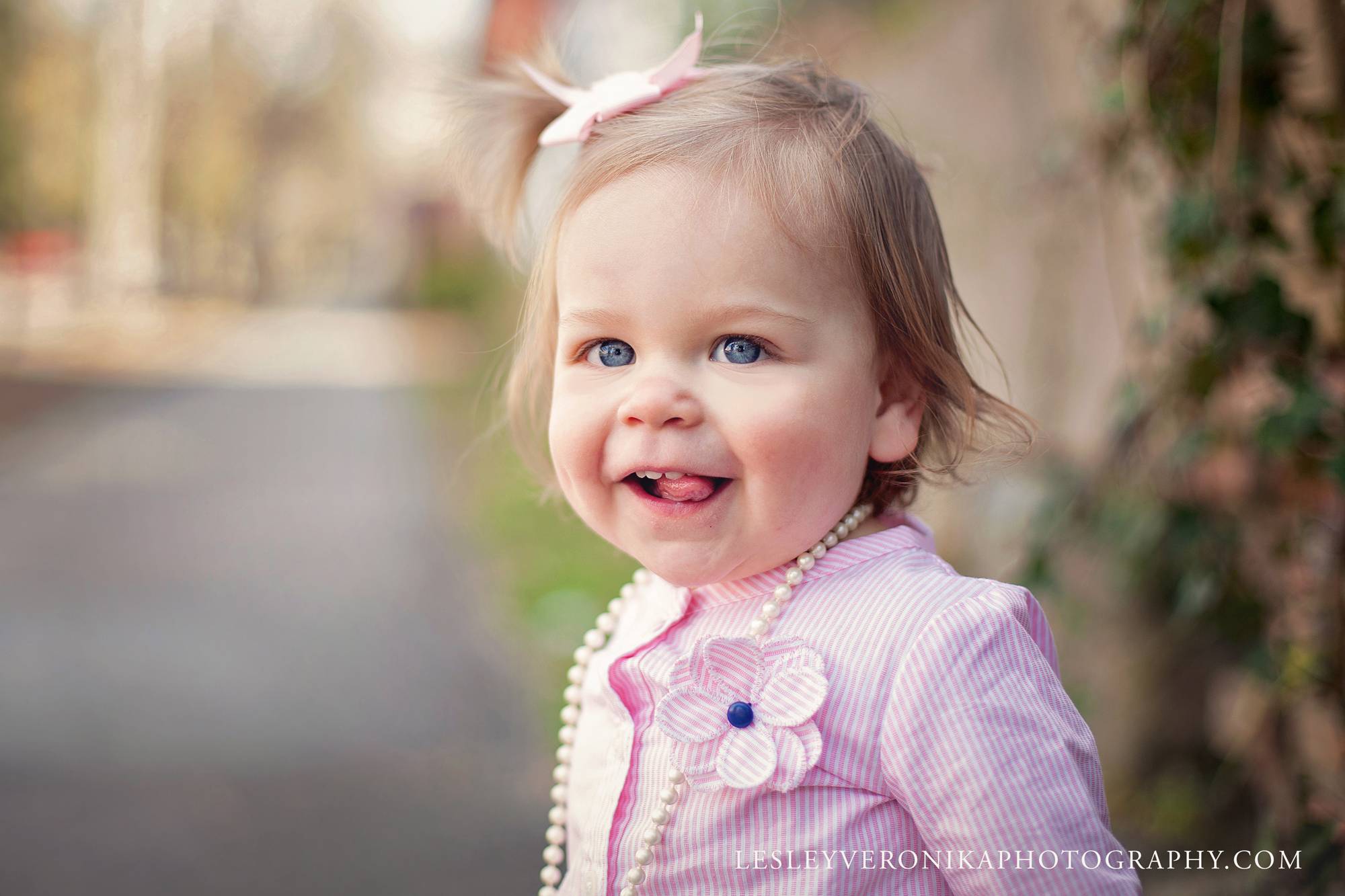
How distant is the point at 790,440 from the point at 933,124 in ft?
12.4

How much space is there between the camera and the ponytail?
1423 mm

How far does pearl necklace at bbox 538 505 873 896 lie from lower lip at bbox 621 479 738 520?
13 cm

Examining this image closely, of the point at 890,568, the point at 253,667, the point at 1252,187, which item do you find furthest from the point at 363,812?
the point at 1252,187

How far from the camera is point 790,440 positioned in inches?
42.9

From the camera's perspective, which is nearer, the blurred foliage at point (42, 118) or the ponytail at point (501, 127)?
the ponytail at point (501, 127)

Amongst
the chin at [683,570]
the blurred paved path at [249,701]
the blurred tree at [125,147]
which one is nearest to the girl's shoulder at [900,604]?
the chin at [683,570]

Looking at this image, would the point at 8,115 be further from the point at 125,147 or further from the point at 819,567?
the point at 819,567

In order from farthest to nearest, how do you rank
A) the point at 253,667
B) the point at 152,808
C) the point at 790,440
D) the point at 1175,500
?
1. the point at 253,667
2. the point at 152,808
3. the point at 1175,500
4. the point at 790,440

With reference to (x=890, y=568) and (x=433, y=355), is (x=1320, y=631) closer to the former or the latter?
(x=890, y=568)

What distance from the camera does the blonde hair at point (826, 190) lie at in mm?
1131

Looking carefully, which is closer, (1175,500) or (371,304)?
(1175,500)

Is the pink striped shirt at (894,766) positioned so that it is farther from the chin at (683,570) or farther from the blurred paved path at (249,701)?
the blurred paved path at (249,701)

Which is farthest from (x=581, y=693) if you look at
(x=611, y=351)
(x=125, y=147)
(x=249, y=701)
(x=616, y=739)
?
(x=125, y=147)

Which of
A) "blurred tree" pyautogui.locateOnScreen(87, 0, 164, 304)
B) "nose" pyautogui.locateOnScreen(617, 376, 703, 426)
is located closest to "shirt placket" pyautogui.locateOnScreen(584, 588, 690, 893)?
"nose" pyautogui.locateOnScreen(617, 376, 703, 426)
